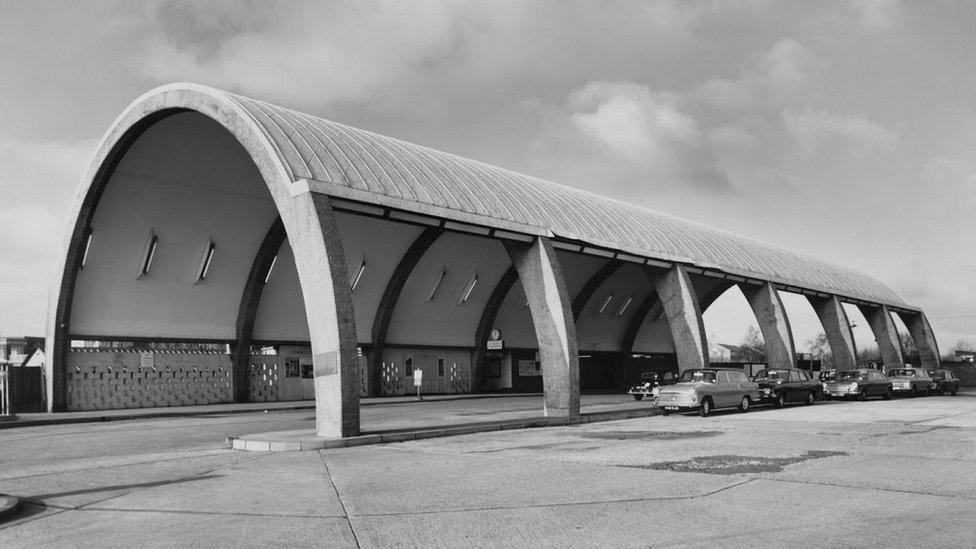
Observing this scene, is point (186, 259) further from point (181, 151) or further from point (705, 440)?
point (705, 440)

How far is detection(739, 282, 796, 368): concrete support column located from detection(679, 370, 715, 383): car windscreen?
971 cm

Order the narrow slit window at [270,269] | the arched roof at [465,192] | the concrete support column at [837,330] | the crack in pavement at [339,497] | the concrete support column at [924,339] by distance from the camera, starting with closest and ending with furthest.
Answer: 1. the crack in pavement at [339,497]
2. the arched roof at [465,192]
3. the narrow slit window at [270,269]
4. the concrete support column at [837,330]
5. the concrete support column at [924,339]

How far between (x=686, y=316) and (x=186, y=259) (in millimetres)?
16877

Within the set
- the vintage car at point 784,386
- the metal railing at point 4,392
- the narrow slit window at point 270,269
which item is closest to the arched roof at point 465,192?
the vintage car at point 784,386

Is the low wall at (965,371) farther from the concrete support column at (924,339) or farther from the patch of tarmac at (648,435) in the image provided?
the patch of tarmac at (648,435)

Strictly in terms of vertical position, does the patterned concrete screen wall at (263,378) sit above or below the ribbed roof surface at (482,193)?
below

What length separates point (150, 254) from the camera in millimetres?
24641

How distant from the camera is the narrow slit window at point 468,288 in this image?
32781 millimetres

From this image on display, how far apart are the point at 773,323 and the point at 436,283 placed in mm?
14260

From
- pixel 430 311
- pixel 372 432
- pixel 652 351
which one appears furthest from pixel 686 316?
pixel 652 351

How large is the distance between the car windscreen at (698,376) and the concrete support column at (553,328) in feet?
13.7

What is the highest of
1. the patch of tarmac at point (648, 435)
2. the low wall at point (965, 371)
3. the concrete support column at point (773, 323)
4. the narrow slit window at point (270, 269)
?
the narrow slit window at point (270, 269)

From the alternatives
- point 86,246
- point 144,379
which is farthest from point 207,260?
point 144,379

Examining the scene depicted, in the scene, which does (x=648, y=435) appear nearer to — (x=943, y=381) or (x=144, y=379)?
(x=144, y=379)
